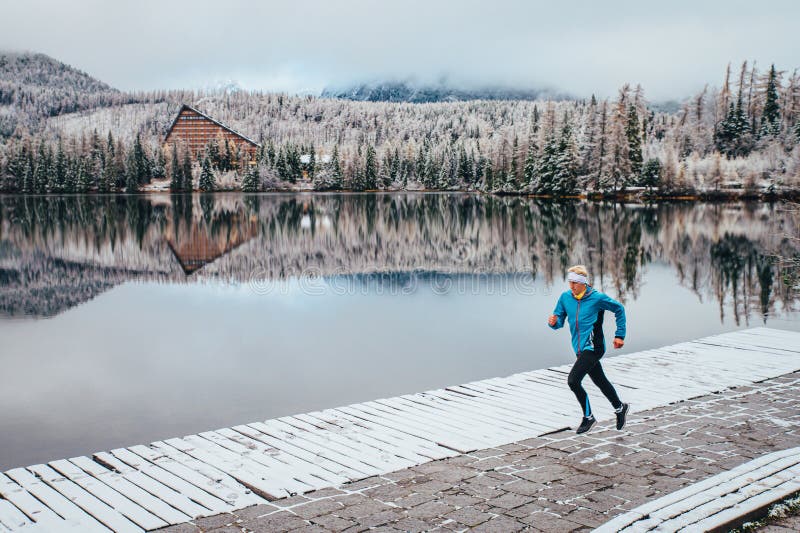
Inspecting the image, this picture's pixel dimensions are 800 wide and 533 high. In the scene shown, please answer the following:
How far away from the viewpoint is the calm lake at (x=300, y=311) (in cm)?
→ 1047

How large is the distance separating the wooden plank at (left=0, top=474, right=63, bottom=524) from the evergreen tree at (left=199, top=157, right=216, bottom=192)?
111 m

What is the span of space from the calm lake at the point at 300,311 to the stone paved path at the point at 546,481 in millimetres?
4080

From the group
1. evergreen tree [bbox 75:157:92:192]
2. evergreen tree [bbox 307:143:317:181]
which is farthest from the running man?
evergreen tree [bbox 307:143:317:181]

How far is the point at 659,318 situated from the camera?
1669 cm

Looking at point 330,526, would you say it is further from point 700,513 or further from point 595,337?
point 595,337

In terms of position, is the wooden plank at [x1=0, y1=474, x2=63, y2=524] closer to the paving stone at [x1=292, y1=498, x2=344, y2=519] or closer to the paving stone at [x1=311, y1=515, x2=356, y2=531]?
the paving stone at [x1=292, y1=498, x2=344, y2=519]

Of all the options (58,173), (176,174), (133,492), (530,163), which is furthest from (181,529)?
(176,174)

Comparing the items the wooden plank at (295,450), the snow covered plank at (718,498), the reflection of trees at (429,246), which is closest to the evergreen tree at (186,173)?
the reflection of trees at (429,246)

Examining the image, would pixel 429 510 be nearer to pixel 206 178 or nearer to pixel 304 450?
pixel 304 450

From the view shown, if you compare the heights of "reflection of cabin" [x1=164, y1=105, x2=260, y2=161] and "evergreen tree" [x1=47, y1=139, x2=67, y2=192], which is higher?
"reflection of cabin" [x1=164, y1=105, x2=260, y2=161]

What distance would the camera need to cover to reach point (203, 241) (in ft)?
119

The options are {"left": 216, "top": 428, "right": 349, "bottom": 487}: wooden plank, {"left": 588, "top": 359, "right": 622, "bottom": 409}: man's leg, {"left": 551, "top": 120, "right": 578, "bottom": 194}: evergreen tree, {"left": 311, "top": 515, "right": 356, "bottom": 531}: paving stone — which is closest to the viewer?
{"left": 311, "top": 515, "right": 356, "bottom": 531}: paving stone

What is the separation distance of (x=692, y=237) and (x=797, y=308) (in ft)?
62.3

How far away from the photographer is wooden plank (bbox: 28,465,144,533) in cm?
516
